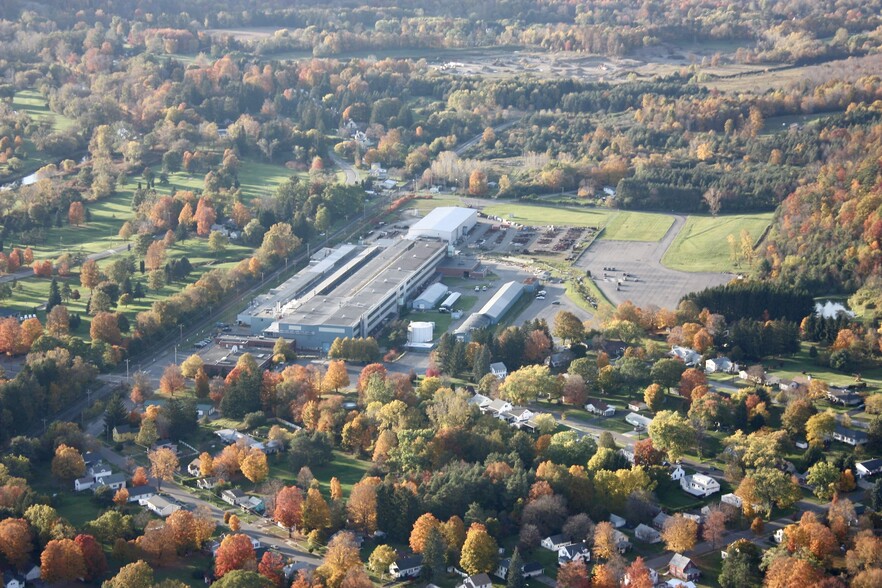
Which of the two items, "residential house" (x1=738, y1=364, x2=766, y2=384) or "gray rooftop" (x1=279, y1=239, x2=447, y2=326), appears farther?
"gray rooftop" (x1=279, y1=239, x2=447, y2=326)

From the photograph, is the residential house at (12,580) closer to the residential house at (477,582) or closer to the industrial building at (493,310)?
the residential house at (477,582)

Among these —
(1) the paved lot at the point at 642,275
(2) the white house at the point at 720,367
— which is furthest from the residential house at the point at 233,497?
(1) the paved lot at the point at 642,275

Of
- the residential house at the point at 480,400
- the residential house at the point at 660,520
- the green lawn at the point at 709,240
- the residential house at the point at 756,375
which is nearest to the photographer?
the residential house at the point at 660,520

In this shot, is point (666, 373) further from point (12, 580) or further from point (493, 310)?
point (12, 580)

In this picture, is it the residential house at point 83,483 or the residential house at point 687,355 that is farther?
the residential house at point 687,355

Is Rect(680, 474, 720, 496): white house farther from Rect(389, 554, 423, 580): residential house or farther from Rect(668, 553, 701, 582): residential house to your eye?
Rect(389, 554, 423, 580): residential house

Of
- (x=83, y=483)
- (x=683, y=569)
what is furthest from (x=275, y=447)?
(x=683, y=569)

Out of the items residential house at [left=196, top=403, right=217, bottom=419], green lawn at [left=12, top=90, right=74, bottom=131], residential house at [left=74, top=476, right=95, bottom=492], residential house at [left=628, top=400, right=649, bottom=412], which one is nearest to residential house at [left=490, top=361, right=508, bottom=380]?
residential house at [left=628, top=400, right=649, bottom=412]

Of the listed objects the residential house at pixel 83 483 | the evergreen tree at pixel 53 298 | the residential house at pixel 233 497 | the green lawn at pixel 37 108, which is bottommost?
the residential house at pixel 233 497
